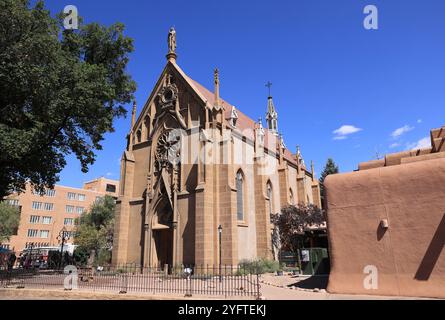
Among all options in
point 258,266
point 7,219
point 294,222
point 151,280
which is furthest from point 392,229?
point 7,219

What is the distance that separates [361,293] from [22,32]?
22694mm

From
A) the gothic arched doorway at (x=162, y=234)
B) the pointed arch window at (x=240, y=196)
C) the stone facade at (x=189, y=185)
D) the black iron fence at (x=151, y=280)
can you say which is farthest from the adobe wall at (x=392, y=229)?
the gothic arched doorway at (x=162, y=234)

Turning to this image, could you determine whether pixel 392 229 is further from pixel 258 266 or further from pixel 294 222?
pixel 294 222

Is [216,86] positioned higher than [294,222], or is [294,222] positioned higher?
[216,86]

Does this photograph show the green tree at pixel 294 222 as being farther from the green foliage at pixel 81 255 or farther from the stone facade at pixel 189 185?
the green foliage at pixel 81 255

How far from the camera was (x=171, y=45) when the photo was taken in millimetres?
31656

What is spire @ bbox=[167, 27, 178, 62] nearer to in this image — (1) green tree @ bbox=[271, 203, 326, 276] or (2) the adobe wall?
(1) green tree @ bbox=[271, 203, 326, 276]

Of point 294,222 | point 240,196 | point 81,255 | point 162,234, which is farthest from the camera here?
point 81,255

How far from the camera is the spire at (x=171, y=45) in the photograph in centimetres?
3106

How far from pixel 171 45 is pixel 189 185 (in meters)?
14.9

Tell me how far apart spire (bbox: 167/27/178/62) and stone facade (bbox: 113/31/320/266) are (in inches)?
4.4

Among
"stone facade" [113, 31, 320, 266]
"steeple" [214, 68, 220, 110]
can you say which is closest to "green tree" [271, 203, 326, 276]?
"stone facade" [113, 31, 320, 266]
